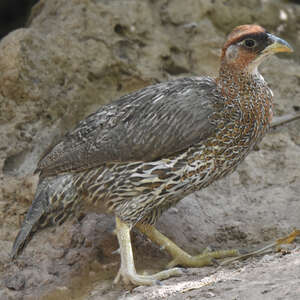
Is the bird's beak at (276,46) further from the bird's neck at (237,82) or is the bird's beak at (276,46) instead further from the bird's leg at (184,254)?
the bird's leg at (184,254)

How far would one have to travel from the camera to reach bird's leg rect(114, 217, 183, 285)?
170 inches

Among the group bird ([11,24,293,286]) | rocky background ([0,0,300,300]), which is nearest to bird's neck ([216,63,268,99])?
bird ([11,24,293,286])

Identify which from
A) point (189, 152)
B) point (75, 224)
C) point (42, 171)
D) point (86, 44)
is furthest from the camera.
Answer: point (86, 44)

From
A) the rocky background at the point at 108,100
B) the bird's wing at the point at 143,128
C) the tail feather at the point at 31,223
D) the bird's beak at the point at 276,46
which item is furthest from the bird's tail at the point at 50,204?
the bird's beak at the point at 276,46

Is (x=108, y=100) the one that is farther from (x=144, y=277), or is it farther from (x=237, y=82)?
(x=144, y=277)

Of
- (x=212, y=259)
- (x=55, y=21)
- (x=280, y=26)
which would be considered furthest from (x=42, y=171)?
(x=280, y=26)

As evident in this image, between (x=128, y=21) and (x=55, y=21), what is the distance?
79cm

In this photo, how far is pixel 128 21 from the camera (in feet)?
20.2

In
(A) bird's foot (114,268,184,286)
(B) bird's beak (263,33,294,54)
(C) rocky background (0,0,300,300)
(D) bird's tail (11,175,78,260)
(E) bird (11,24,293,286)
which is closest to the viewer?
(A) bird's foot (114,268,184,286)

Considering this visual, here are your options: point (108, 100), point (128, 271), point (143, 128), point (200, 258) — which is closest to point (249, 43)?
point (143, 128)

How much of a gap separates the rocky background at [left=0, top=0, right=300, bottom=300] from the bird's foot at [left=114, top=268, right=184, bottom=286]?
87 mm

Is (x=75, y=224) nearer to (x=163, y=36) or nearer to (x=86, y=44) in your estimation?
(x=86, y=44)

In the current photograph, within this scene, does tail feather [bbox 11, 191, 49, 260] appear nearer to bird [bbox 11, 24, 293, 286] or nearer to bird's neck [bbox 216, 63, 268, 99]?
bird [bbox 11, 24, 293, 286]

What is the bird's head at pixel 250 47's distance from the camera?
457 cm
